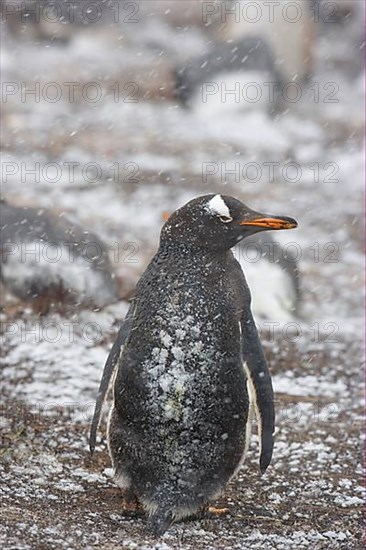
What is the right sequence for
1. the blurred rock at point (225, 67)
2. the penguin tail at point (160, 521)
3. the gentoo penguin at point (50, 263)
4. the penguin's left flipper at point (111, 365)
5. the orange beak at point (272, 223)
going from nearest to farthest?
the penguin tail at point (160, 521), the orange beak at point (272, 223), the penguin's left flipper at point (111, 365), the gentoo penguin at point (50, 263), the blurred rock at point (225, 67)

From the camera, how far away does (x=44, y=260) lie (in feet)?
20.7

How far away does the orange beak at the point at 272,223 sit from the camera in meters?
3.68

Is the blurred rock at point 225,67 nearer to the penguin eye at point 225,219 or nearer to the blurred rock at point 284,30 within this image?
the blurred rock at point 284,30

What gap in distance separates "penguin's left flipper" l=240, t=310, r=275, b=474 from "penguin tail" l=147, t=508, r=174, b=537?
1.38ft

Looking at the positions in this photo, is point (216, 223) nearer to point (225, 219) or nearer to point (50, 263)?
point (225, 219)

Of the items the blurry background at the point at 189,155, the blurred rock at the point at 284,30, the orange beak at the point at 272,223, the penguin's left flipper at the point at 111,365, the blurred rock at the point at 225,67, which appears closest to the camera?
the orange beak at the point at 272,223

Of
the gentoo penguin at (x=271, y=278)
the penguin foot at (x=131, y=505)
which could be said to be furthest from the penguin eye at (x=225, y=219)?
the gentoo penguin at (x=271, y=278)

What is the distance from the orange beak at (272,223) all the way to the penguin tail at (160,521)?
3.54ft

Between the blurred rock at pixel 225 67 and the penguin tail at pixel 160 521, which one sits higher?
the blurred rock at pixel 225 67

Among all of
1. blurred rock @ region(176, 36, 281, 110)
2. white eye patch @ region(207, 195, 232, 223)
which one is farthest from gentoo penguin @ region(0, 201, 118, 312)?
blurred rock @ region(176, 36, 281, 110)

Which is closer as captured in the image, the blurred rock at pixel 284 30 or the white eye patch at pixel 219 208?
the white eye patch at pixel 219 208

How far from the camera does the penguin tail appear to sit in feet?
11.7

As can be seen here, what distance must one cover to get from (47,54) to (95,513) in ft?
32.3

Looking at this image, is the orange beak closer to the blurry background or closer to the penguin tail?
the penguin tail
